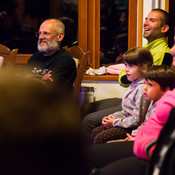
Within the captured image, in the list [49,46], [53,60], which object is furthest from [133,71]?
[49,46]

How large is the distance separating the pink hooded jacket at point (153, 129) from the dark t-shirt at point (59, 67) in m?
1.46

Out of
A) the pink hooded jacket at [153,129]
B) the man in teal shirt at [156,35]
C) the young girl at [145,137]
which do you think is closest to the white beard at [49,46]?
the man in teal shirt at [156,35]

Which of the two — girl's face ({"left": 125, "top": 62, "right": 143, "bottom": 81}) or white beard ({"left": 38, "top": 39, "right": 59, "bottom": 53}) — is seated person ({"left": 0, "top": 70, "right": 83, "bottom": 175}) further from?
white beard ({"left": 38, "top": 39, "right": 59, "bottom": 53})

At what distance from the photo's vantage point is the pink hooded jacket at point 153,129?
3.76 ft

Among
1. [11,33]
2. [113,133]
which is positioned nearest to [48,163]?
[113,133]

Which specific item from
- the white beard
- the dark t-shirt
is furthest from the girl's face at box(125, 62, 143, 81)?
the white beard

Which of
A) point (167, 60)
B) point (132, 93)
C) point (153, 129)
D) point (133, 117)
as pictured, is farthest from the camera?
point (167, 60)

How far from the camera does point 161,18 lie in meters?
2.58

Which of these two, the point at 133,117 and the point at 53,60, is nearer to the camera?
the point at 133,117

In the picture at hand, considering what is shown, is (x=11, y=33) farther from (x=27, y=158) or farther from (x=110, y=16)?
(x=27, y=158)

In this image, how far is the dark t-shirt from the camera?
2.67m

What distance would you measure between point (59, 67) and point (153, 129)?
159cm

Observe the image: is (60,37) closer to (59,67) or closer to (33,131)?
(59,67)

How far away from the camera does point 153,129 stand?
1.20 meters
